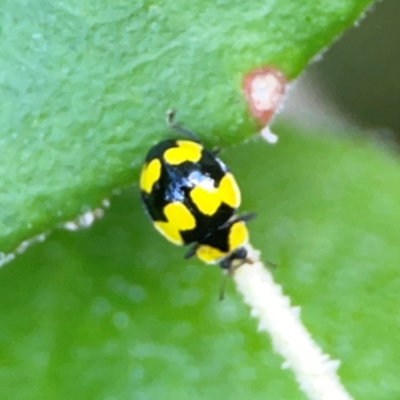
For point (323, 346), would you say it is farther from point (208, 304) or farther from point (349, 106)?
point (349, 106)

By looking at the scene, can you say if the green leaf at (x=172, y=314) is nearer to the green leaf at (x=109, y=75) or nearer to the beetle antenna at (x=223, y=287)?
the beetle antenna at (x=223, y=287)

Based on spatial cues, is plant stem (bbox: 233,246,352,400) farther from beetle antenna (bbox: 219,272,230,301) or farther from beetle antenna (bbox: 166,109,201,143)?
beetle antenna (bbox: 166,109,201,143)

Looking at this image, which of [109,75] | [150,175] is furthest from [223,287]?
[109,75]

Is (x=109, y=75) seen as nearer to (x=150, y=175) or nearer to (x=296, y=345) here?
(x=150, y=175)

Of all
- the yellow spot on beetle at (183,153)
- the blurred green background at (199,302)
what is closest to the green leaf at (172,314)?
the blurred green background at (199,302)

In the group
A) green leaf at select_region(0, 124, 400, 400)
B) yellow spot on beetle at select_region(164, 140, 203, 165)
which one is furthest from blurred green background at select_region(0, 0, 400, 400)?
yellow spot on beetle at select_region(164, 140, 203, 165)
